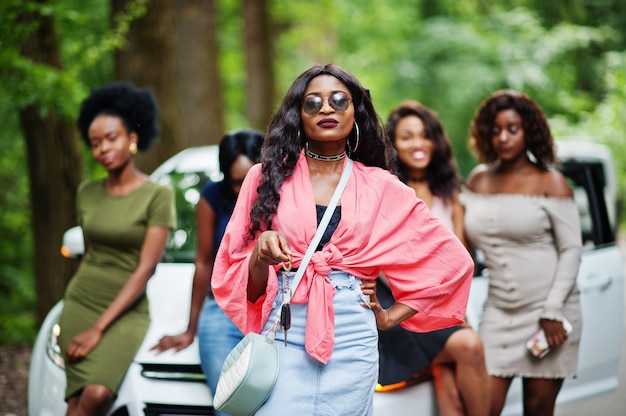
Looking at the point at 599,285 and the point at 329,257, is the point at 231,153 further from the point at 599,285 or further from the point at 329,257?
the point at 599,285

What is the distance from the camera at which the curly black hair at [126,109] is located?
15.0 ft

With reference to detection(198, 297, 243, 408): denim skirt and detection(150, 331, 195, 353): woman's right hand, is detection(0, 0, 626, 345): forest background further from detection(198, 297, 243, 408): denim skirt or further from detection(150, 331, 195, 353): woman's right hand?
detection(198, 297, 243, 408): denim skirt

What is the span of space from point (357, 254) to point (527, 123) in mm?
1933

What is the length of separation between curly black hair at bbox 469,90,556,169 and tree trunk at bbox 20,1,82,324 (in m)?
4.35

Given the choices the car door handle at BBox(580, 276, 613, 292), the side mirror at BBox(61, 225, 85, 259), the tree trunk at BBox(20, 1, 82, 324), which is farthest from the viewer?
the tree trunk at BBox(20, 1, 82, 324)

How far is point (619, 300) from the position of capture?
5.07m

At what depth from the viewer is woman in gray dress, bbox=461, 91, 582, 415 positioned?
4.11 meters

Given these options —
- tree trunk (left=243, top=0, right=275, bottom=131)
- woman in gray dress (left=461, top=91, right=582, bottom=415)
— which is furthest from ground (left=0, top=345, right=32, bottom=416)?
tree trunk (left=243, top=0, right=275, bottom=131)

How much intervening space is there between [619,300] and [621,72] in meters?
10.6

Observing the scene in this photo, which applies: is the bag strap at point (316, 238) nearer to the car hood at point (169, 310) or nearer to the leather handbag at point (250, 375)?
the leather handbag at point (250, 375)

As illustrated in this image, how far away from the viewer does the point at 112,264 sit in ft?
14.0

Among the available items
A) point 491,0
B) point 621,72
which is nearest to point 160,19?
point 491,0

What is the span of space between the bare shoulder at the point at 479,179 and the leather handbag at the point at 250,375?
1998mm

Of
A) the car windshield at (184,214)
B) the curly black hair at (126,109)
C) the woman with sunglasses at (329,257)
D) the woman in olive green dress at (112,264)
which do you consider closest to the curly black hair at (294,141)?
the woman with sunglasses at (329,257)
